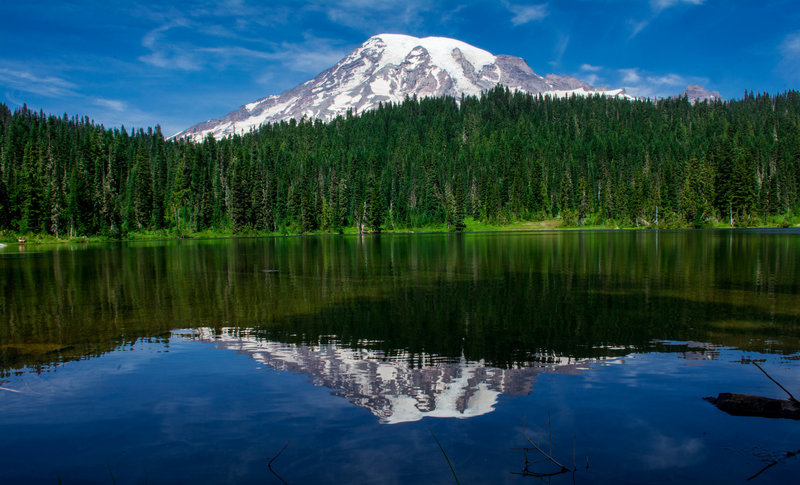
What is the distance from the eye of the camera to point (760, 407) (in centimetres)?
895

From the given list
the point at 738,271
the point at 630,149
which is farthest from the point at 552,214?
the point at 738,271

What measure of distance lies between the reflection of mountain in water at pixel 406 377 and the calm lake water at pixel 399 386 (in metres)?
0.07

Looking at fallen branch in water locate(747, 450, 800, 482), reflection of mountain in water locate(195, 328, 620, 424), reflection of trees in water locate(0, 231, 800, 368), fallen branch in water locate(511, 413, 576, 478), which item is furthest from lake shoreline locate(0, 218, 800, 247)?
fallen branch in water locate(747, 450, 800, 482)

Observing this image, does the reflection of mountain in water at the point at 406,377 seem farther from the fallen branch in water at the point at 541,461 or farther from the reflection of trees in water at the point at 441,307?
the fallen branch in water at the point at 541,461

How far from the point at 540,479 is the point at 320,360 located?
7.60m

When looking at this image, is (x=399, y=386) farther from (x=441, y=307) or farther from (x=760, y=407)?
(x=441, y=307)

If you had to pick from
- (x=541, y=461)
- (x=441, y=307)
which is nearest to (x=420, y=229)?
(x=441, y=307)

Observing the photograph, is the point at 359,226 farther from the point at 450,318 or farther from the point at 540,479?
the point at 540,479

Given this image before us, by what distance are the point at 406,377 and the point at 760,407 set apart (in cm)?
705

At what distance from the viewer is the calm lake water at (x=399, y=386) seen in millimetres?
7574

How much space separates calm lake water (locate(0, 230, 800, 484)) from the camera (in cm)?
757

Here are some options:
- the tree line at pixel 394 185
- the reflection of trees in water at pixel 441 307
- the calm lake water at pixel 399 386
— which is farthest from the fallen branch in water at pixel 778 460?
the tree line at pixel 394 185

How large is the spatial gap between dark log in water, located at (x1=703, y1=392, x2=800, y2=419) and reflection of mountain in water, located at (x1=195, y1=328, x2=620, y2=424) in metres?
3.37

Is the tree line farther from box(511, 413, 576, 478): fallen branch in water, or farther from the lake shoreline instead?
box(511, 413, 576, 478): fallen branch in water
